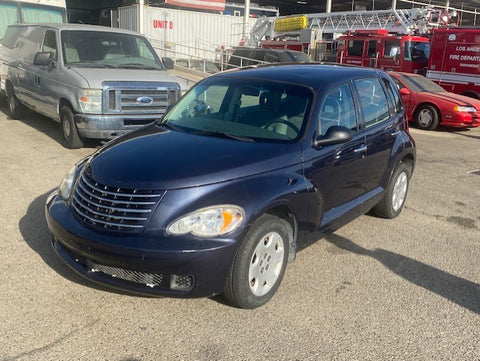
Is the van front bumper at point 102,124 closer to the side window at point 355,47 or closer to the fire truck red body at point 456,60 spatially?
the fire truck red body at point 456,60

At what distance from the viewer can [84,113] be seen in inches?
284

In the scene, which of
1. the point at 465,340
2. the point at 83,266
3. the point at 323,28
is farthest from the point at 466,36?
the point at 83,266

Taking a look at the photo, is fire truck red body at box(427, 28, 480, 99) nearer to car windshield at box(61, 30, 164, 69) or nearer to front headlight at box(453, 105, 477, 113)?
front headlight at box(453, 105, 477, 113)

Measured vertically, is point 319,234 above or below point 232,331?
above

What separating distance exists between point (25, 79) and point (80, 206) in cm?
673

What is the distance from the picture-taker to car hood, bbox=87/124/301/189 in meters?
3.13

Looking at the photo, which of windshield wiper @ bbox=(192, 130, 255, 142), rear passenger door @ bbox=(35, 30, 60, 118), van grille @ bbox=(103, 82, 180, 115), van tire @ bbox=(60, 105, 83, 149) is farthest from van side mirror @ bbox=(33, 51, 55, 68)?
windshield wiper @ bbox=(192, 130, 255, 142)

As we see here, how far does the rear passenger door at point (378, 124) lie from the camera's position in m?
4.53

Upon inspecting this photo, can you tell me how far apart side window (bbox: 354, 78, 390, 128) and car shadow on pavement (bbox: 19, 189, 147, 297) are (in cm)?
278

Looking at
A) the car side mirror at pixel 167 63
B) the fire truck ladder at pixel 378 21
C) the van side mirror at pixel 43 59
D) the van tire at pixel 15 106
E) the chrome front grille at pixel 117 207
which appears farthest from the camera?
the fire truck ladder at pixel 378 21

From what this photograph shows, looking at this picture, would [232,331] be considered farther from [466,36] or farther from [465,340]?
[466,36]

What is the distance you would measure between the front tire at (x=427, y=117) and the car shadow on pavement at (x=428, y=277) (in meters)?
8.71

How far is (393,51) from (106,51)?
36.4 ft

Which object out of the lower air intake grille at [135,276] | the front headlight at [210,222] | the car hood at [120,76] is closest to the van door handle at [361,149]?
the front headlight at [210,222]
